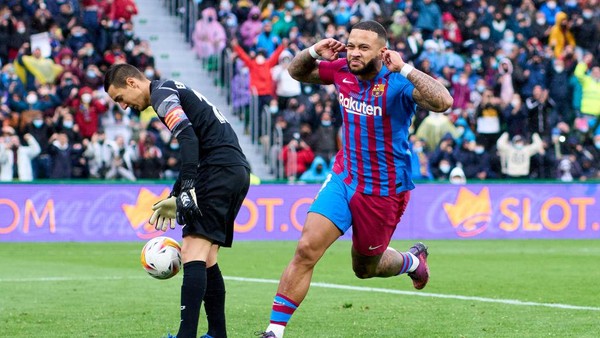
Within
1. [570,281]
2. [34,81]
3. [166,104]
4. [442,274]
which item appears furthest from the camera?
[34,81]

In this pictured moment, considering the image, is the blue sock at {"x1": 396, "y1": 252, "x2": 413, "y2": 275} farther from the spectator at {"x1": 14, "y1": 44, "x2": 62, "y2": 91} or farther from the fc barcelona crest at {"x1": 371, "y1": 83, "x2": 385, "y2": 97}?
the spectator at {"x1": 14, "y1": 44, "x2": 62, "y2": 91}

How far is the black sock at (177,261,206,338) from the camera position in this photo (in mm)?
8016

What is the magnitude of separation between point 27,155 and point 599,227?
38.4ft

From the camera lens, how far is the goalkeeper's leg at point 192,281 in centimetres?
802

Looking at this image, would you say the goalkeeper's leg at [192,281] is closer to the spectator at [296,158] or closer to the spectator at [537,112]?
the spectator at [296,158]

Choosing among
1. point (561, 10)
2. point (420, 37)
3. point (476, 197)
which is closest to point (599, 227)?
point (476, 197)

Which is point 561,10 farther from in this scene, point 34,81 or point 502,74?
point 34,81

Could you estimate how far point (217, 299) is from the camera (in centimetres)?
855

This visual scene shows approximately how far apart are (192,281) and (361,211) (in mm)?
1474

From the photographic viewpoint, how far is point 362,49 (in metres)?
8.58

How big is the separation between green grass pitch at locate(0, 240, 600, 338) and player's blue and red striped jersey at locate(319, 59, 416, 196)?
1284 mm

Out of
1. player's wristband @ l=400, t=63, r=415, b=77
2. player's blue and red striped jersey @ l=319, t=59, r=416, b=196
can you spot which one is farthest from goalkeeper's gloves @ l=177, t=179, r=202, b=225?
player's wristband @ l=400, t=63, r=415, b=77

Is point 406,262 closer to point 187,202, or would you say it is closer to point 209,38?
point 187,202

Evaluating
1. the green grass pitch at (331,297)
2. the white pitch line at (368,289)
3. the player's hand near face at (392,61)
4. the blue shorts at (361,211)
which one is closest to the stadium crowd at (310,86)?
the green grass pitch at (331,297)
